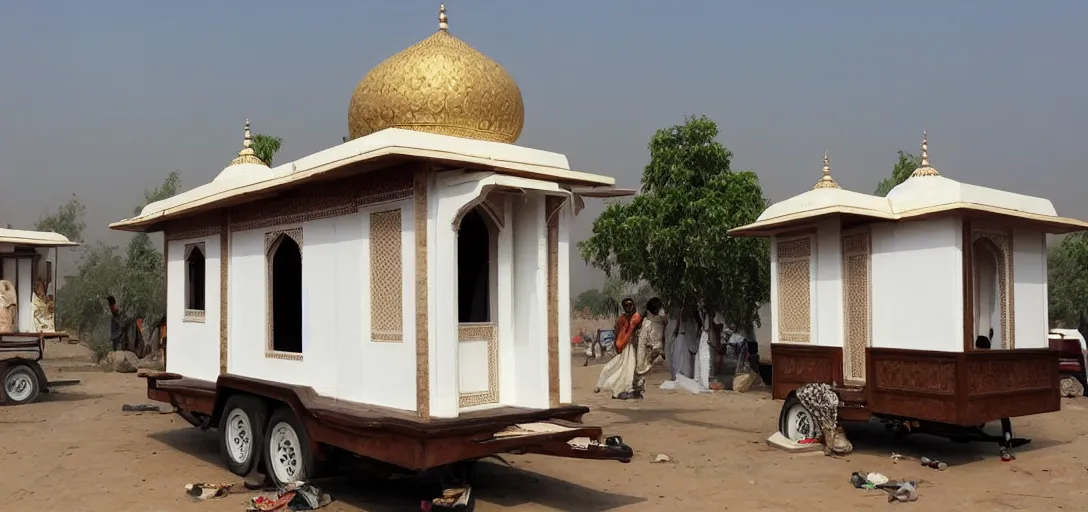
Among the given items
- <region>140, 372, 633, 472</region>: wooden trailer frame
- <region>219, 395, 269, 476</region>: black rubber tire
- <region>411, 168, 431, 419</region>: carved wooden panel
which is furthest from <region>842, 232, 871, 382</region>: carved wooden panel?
<region>219, 395, 269, 476</region>: black rubber tire

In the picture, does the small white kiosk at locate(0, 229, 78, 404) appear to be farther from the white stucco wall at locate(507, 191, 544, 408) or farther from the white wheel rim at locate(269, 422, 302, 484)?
the white stucco wall at locate(507, 191, 544, 408)

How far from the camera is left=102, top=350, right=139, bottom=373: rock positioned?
19.8 metres

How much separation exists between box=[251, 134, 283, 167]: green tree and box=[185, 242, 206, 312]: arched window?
10796mm

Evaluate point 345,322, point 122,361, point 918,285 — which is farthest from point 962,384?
point 122,361

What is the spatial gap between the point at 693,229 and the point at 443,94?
10007 millimetres

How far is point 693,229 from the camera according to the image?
16.8 metres

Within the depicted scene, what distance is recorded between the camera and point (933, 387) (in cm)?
902

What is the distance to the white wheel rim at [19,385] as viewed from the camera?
1395 centimetres

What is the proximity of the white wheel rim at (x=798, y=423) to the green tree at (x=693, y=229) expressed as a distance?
249 inches

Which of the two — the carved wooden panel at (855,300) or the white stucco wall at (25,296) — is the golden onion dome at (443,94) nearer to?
the carved wooden panel at (855,300)

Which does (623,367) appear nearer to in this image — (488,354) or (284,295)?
(284,295)

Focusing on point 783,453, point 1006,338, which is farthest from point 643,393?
point 1006,338

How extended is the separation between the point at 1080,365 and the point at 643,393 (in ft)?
25.2

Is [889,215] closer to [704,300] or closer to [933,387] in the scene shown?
[933,387]
